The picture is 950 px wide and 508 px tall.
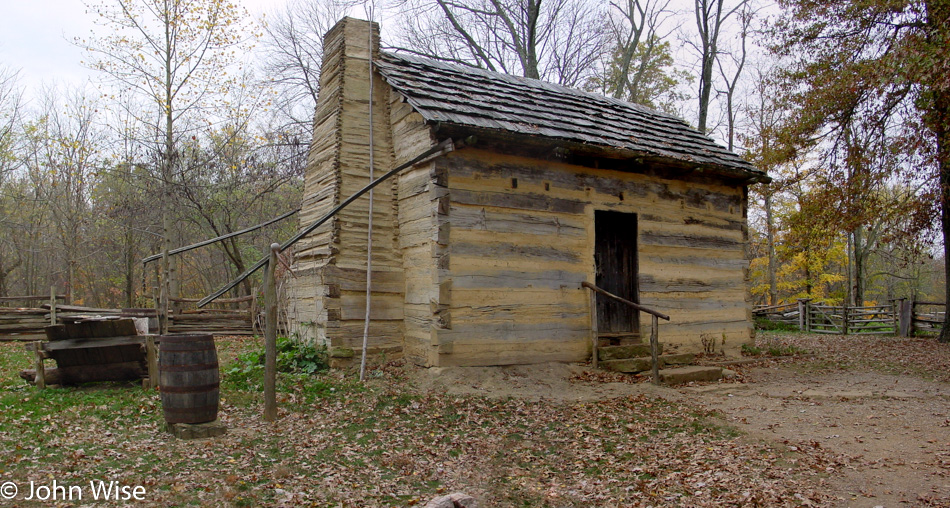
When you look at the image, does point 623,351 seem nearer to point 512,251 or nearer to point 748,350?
point 512,251

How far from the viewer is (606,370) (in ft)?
30.1

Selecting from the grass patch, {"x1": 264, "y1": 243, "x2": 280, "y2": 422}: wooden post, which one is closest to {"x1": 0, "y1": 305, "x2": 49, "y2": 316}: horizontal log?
the grass patch

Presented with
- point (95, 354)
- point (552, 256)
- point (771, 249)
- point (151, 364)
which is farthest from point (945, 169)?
point (95, 354)

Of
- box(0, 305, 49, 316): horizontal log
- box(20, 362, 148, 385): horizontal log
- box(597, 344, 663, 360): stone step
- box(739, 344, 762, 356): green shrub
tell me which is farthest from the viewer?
box(0, 305, 49, 316): horizontal log

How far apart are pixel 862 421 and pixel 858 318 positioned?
51.2ft

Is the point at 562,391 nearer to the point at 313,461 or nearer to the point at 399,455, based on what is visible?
the point at 399,455

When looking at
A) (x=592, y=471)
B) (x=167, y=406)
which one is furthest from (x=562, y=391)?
(x=167, y=406)

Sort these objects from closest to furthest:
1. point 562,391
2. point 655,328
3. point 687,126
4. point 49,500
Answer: point 49,500 < point 562,391 < point 655,328 < point 687,126

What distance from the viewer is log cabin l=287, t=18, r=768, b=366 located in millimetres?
8602

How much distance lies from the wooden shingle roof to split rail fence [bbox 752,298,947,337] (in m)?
10.1

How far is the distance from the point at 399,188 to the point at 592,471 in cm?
562

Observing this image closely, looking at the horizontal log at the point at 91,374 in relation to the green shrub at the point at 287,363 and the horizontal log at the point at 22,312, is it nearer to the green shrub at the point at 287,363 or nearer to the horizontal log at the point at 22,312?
the green shrub at the point at 287,363

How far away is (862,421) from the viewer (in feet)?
23.0

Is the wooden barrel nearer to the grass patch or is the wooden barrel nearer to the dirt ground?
the grass patch
